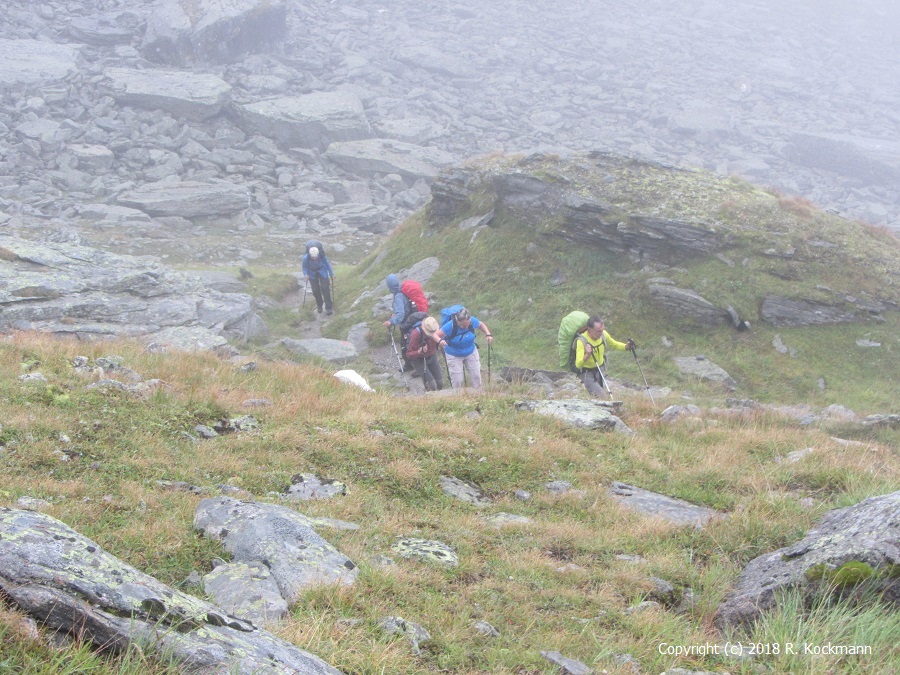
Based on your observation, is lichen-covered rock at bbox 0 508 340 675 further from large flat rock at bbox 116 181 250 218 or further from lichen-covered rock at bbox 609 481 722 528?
large flat rock at bbox 116 181 250 218

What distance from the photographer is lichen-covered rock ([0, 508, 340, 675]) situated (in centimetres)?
358

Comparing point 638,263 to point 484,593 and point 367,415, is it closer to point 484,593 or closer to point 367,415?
point 367,415

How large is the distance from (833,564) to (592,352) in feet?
30.4

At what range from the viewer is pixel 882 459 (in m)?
10.1

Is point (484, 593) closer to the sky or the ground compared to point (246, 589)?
closer to the ground

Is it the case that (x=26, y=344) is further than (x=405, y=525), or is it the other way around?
(x=26, y=344)

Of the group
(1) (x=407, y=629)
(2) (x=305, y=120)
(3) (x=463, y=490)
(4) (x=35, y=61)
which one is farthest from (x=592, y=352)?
(4) (x=35, y=61)

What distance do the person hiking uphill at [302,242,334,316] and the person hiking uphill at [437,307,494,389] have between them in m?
11.4

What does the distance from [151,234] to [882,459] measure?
4152 cm

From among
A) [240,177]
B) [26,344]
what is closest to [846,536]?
[26,344]

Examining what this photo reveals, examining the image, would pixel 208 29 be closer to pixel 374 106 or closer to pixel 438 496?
pixel 374 106

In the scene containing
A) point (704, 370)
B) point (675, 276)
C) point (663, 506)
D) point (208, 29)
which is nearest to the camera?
point (663, 506)

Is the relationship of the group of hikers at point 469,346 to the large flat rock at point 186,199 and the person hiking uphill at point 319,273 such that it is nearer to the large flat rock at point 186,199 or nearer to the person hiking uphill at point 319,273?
the person hiking uphill at point 319,273

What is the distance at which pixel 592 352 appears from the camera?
14719 millimetres
